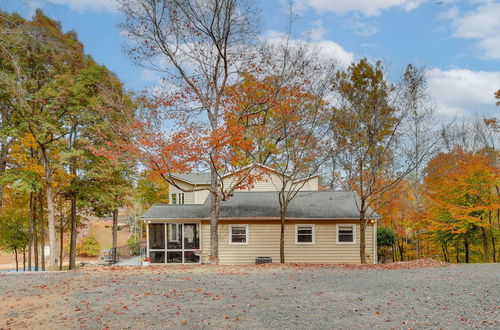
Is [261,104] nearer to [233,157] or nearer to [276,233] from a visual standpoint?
[233,157]

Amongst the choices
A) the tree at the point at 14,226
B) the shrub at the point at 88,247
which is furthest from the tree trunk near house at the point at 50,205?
the shrub at the point at 88,247

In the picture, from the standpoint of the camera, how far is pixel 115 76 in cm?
2353

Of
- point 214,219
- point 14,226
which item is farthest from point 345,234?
point 14,226

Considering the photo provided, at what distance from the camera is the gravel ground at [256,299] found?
6.95 m

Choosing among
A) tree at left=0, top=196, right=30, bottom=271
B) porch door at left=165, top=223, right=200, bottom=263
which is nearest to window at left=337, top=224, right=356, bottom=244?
porch door at left=165, top=223, right=200, bottom=263

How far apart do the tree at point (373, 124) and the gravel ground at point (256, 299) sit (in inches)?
233

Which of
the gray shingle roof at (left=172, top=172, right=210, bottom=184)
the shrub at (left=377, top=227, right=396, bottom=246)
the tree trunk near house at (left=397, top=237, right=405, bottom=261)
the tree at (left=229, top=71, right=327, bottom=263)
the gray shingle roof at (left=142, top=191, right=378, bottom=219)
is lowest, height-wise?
the tree trunk near house at (left=397, top=237, right=405, bottom=261)

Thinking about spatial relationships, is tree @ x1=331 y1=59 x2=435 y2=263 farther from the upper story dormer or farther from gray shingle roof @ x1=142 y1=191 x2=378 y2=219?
the upper story dormer

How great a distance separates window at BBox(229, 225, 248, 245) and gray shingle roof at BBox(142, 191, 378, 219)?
2.12 feet

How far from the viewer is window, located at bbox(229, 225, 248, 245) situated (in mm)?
20125

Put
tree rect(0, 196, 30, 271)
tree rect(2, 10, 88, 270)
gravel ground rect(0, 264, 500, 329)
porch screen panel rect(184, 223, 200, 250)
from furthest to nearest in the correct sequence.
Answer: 1. tree rect(0, 196, 30, 271)
2. porch screen panel rect(184, 223, 200, 250)
3. tree rect(2, 10, 88, 270)
4. gravel ground rect(0, 264, 500, 329)

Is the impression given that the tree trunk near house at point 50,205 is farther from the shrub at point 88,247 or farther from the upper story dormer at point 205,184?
the shrub at point 88,247

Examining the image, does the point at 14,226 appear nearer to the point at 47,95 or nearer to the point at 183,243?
the point at 47,95

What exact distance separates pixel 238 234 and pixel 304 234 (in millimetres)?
3408
